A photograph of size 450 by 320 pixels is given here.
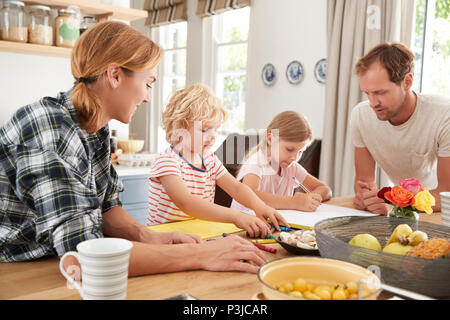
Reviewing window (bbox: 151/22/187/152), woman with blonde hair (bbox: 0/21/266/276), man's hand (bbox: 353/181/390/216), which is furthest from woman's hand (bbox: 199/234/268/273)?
window (bbox: 151/22/187/152)

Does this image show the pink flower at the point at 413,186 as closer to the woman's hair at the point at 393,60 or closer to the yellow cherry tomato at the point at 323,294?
the yellow cherry tomato at the point at 323,294

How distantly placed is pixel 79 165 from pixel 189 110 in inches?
37.3

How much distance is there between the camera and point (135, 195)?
127 inches

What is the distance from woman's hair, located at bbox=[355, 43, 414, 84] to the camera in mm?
2180

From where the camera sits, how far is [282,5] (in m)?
4.67

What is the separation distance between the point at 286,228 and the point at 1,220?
0.87 m

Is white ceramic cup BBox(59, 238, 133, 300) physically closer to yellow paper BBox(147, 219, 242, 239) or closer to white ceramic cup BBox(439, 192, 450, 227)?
yellow paper BBox(147, 219, 242, 239)

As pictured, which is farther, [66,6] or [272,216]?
[66,6]

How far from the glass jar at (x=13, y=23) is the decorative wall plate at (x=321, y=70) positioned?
2747 millimetres

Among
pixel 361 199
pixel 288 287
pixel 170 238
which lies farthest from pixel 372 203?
pixel 288 287

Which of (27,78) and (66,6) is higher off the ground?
(66,6)

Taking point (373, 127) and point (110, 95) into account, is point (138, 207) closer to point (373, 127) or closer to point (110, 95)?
point (373, 127)

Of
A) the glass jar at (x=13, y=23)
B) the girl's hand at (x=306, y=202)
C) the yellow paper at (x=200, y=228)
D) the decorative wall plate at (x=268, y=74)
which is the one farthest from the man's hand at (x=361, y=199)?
the decorative wall plate at (x=268, y=74)

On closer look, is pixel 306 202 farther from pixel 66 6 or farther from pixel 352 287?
pixel 66 6
